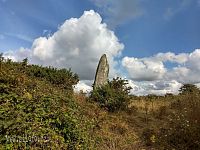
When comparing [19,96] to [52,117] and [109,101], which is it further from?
[109,101]

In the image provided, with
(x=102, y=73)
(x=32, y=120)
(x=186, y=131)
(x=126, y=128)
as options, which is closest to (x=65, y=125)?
(x=32, y=120)

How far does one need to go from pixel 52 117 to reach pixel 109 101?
783cm

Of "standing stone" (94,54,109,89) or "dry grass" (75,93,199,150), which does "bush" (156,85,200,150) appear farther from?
"standing stone" (94,54,109,89)

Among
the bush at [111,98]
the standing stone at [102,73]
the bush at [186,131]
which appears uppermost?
the standing stone at [102,73]

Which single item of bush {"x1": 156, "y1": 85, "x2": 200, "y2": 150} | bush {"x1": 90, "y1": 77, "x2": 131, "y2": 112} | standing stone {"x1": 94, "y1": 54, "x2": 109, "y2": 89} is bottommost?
bush {"x1": 156, "y1": 85, "x2": 200, "y2": 150}

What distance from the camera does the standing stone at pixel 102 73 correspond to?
19.7 meters

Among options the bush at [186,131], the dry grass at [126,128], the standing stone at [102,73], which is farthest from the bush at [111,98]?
the bush at [186,131]

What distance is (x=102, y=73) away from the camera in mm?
20125

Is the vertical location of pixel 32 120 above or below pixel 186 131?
above

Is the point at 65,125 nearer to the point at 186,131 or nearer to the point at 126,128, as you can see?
the point at 186,131

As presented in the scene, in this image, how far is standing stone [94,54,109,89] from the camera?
1975 cm

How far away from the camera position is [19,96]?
26.1 ft

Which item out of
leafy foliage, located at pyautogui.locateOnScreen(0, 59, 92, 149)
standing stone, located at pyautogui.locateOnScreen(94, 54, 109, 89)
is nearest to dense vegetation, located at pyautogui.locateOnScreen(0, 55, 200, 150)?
leafy foliage, located at pyautogui.locateOnScreen(0, 59, 92, 149)

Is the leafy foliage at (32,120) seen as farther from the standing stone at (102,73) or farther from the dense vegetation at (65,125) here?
the standing stone at (102,73)
